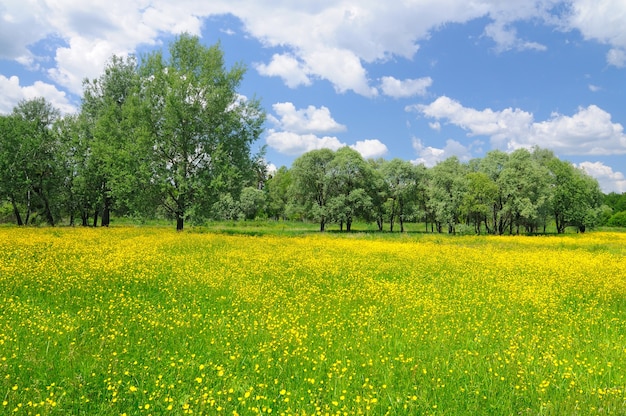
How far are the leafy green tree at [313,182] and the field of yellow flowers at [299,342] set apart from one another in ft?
143

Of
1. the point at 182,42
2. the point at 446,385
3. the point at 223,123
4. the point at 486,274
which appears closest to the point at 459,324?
the point at 446,385

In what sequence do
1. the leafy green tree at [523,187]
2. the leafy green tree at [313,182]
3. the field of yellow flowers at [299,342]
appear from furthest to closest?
1. the leafy green tree at [313,182]
2. the leafy green tree at [523,187]
3. the field of yellow flowers at [299,342]

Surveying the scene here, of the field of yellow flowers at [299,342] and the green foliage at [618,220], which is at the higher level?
the green foliage at [618,220]

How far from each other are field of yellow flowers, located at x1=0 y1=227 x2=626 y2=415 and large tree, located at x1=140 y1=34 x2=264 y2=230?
1795 centimetres

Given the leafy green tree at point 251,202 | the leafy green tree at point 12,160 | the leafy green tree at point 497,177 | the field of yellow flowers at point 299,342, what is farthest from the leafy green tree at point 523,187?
the leafy green tree at point 12,160

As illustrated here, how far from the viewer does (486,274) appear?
15.1 meters

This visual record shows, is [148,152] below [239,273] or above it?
above

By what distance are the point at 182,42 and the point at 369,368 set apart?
115ft

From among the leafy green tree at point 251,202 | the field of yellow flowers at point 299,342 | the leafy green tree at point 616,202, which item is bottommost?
the field of yellow flowers at point 299,342

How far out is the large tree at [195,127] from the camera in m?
31.1

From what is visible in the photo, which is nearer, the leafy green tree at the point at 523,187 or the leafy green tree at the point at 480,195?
the leafy green tree at the point at 523,187

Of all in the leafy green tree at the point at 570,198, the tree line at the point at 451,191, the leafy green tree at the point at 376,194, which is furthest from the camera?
the leafy green tree at the point at 376,194

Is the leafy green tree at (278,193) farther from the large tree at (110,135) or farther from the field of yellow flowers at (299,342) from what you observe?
the field of yellow flowers at (299,342)

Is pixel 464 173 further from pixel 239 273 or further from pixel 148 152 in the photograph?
pixel 239 273
